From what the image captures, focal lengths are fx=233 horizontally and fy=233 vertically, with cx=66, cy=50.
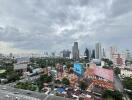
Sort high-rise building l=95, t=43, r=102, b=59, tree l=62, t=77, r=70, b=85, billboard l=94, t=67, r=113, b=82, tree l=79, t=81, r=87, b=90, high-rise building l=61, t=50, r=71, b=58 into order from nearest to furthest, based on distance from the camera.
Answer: tree l=79, t=81, r=87, b=90, billboard l=94, t=67, r=113, b=82, tree l=62, t=77, r=70, b=85, high-rise building l=95, t=43, r=102, b=59, high-rise building l=61, t=50, r=71, b=58

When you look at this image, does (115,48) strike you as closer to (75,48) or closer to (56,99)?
(75,48)

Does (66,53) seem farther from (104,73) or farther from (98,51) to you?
(104,73)

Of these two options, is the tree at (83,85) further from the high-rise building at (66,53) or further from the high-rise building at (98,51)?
the high-rise building at (66,53)

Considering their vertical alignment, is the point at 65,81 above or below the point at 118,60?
below

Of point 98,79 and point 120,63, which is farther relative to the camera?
point 120,63

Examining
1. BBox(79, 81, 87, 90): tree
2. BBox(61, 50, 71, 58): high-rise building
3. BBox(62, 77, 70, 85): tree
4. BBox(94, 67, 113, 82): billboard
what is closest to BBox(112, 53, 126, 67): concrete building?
BBox(61, 50, 71, 58): high-rise building

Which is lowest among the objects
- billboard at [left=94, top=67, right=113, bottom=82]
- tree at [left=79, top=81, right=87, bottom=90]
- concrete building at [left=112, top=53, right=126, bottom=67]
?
tree at [left=79, top=81, right=87, bottom=90]

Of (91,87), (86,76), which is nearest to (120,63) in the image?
(86,76)

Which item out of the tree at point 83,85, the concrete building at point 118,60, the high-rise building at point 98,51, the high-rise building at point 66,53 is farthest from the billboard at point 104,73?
the high-rise building at point 66,53

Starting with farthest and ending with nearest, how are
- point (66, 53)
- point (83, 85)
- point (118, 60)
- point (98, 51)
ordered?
point (66, 53) → point (98, 51) → point (118, 60) → point (83, 85)

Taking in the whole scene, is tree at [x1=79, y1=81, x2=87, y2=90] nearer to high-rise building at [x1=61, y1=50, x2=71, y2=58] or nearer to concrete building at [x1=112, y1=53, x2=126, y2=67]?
concrete building at [x1=112, y1=53, x2=126, y2=67]

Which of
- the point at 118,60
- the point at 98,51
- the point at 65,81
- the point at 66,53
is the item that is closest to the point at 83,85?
the point at 65,81
